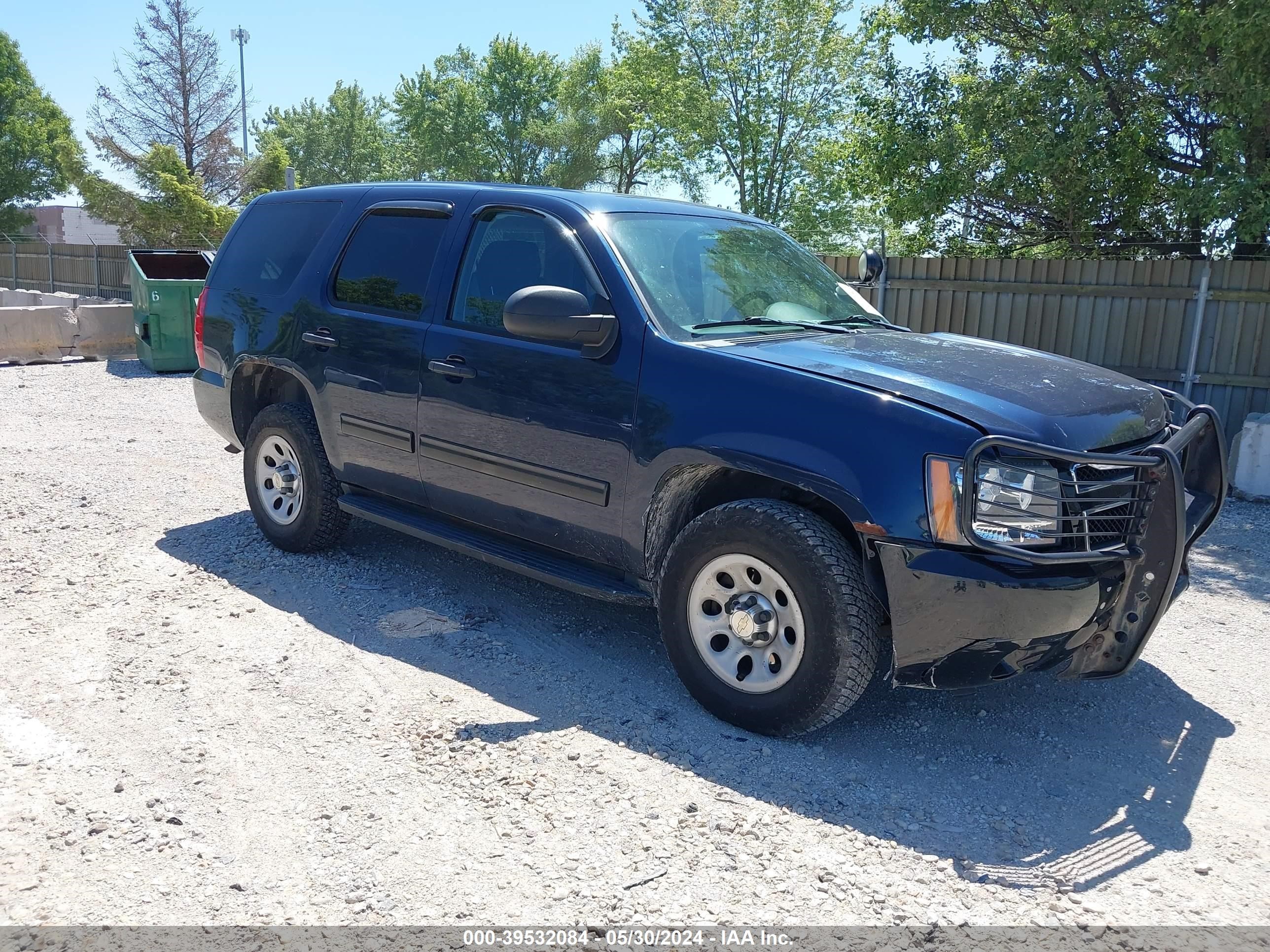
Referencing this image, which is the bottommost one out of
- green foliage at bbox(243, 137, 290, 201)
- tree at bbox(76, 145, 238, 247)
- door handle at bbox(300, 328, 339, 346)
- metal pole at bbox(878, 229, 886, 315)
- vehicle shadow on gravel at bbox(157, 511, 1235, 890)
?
vehicle shadow on gravel at bbox(157, 511, 1235, 890)

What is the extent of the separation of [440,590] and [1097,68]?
943 centimetres

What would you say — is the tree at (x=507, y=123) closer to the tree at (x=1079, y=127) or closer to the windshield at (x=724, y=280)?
the tree at (x=1079, y=127)

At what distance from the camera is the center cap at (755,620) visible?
375 cm

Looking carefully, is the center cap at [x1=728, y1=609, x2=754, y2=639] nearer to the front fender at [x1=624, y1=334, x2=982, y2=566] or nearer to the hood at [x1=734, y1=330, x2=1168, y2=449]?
the front fender at [x1=624, y1=334, x2=982, y2=566]

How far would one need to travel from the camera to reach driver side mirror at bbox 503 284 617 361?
13.2ft

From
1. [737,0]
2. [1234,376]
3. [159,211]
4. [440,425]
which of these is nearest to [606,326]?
[440,425]

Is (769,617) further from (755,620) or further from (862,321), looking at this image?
(862,321)

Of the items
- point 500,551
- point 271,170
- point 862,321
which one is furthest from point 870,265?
point 271,170

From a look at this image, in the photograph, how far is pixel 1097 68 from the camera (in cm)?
1094

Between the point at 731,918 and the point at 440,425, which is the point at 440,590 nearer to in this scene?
the point at 440,425

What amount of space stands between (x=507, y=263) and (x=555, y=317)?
843mm

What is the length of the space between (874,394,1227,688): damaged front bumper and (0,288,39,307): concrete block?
1941cm

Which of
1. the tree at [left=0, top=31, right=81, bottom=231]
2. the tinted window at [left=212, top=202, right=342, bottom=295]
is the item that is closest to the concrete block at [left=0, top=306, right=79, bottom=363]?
the tinted window at [left=212, top=202, right=342, bottom=295]

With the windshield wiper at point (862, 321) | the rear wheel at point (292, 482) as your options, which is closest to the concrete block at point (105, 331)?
the rear wheel at point (292, 482)
